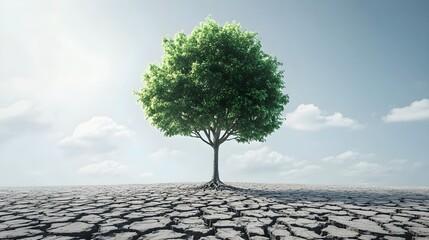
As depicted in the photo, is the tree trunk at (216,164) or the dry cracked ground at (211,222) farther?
the tree trunk at (216,164)

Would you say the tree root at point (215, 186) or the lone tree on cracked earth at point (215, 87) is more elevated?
the lone tree on cracked earth at point (215, 87)

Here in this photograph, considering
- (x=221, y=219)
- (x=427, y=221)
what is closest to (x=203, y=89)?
(x=221, y=219)

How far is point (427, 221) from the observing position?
5.75 metres

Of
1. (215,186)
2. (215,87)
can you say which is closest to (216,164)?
(215,186)

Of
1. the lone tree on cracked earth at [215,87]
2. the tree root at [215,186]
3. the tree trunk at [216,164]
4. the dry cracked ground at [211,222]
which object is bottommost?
the dry cracked ground at [211,222]

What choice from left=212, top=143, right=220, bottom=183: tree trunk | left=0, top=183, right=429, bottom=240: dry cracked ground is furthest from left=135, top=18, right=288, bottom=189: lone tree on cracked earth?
left=0, top=183, right=429, bottom=240: dry cracked ground

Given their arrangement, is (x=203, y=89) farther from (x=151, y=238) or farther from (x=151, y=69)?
(x=151, y=238)

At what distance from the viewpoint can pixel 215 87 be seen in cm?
1343

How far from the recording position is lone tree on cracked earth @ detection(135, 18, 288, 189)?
43.5 ft

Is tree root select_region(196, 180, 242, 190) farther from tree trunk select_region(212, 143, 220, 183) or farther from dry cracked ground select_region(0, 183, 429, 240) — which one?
dry cracked ground select_region(0, 183, 429, 240)

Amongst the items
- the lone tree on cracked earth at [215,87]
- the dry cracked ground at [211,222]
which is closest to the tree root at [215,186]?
the lone tree on cracked earth at [215,87]

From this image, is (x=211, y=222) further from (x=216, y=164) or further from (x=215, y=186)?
(x=216, y=164)

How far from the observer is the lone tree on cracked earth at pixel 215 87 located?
523 inches

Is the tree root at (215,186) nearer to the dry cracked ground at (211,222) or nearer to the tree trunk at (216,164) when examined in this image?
the tree trunk at (216,164)
